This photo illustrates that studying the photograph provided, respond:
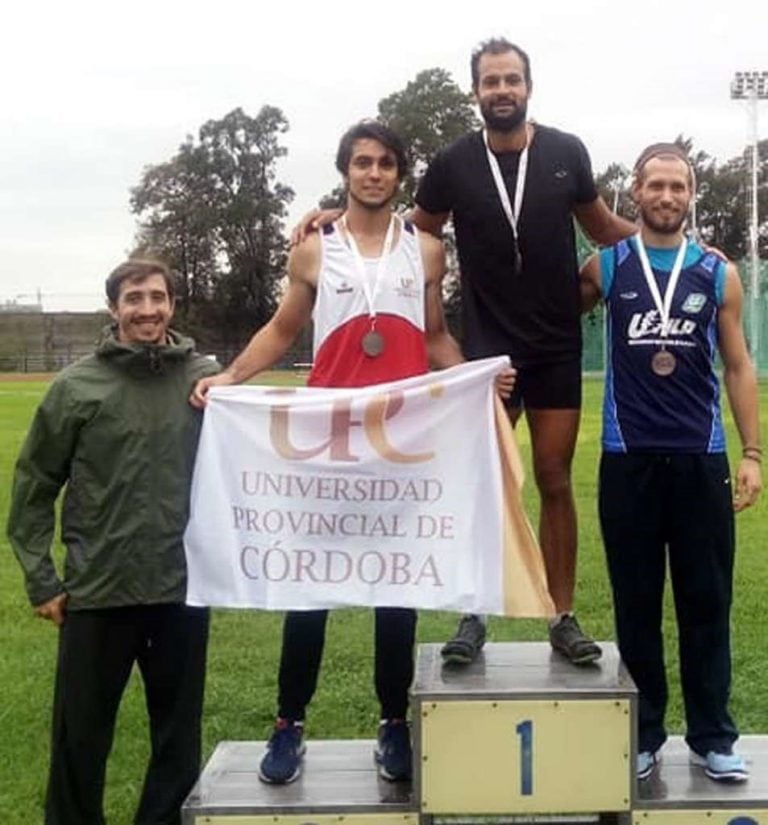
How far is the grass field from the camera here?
6.04 meters

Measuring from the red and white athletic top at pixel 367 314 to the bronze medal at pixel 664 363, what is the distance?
30.6 inches

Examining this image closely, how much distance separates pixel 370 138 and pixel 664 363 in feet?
3.96

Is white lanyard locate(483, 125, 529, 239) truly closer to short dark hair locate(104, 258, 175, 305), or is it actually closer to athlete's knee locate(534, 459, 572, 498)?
athlete's knee locate(534, 459, 572, 498)

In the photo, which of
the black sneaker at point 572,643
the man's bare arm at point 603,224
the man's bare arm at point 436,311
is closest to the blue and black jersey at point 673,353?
the man's bare arm at point 603,224

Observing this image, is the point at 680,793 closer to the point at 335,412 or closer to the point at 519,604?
the point at 519,604

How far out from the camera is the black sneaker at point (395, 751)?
4.68m

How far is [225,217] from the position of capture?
70500mm

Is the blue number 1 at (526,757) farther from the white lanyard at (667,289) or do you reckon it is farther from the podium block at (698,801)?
the white lanyard at (667,289)

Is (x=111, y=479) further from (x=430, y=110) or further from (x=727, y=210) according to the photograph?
(x=727, y=210)

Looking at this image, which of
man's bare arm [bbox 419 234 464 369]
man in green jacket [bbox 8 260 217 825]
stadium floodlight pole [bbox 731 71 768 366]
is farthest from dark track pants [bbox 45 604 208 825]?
stadium floodlight pole [bbox 731 71 768 366]

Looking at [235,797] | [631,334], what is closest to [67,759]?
[235,797]

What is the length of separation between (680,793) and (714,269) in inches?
66.6

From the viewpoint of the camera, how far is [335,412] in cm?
461

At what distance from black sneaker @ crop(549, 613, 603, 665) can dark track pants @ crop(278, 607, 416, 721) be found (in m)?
0.57
